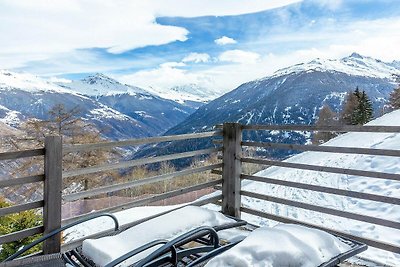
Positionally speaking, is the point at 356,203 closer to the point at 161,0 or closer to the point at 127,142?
the point at 127,142

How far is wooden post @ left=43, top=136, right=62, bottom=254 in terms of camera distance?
312 centimetres

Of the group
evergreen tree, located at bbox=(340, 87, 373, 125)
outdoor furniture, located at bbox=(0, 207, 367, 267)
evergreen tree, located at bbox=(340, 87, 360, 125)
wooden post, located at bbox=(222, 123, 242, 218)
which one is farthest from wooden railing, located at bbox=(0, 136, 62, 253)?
evergreen tree, located at bbox=(340, 87, 360, 125)

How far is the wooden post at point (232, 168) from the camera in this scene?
4.49m

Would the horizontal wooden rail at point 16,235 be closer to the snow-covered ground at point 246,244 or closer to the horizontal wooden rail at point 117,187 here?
the horizontal wooden rail at point 117,187

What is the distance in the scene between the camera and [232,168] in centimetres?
451

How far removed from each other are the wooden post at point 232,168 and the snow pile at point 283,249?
6.88ft

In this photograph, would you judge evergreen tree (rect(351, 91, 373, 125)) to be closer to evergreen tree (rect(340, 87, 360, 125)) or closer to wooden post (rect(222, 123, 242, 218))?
evergreen tree (rect(340, 87, 360, 125))

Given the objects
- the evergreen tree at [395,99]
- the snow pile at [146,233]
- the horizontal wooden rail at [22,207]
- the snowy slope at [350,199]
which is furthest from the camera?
the evergreen tree at [395,99]

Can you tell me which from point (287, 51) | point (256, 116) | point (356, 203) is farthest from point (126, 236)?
point (256, 116)

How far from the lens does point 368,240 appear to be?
3.29 metres

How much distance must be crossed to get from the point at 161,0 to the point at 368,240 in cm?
660

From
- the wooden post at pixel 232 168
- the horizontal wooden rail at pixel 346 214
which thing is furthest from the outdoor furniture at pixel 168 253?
the wooden post at pixel 232 168

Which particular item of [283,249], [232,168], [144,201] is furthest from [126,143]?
[283,249]

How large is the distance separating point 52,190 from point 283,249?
208 cm
